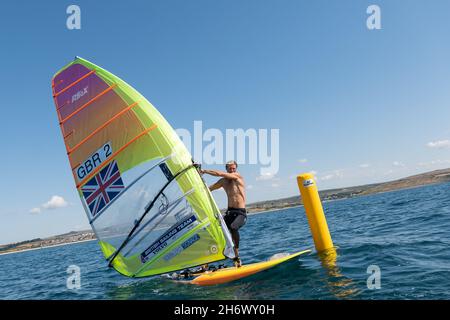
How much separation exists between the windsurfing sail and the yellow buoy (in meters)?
2.93

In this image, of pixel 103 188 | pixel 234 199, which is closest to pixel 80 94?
pixel 103 188

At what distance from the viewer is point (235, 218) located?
9.10 meters

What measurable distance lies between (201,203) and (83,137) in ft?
11.4

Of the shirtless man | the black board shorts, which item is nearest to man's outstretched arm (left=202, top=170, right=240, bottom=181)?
the shirtless man

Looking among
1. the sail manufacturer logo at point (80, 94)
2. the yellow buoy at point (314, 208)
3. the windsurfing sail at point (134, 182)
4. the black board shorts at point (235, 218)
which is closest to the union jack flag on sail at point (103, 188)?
the windsurfing sail at point (134, 182)

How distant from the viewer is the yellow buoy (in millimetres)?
9852

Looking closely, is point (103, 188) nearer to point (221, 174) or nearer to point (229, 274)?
point (221, 174)

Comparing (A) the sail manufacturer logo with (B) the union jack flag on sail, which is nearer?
(B) the union jack flag on sail

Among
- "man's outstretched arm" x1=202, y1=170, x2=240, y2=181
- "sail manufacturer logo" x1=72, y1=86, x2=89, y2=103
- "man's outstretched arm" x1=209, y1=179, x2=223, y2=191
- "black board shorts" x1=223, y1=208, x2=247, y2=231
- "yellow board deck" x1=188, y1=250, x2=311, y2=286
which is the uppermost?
"sail manufacturer logo" x1=72, y1=86, x2=89, y2=103

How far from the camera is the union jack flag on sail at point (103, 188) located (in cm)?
855

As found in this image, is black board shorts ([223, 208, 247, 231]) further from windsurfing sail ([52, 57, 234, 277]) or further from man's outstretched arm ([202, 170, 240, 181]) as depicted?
man's outstretched arm ([202, 170, 240, 181])

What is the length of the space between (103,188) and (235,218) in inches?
137
